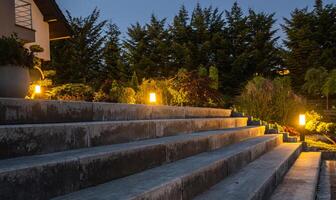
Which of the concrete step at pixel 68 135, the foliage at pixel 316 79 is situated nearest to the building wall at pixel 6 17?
the concrete step at pixel 68 135

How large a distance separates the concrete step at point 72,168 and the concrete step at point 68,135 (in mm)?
86

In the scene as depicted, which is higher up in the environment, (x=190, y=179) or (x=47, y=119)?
(x=47, y=119)

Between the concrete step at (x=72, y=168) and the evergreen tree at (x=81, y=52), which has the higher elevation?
the evergreen tree at (x=81, y=52)

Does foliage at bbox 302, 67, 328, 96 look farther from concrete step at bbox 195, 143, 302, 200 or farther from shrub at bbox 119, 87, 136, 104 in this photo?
concrete step at bbox 195, 143, 302, 200

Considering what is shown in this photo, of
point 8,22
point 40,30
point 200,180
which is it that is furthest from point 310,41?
point 200,180

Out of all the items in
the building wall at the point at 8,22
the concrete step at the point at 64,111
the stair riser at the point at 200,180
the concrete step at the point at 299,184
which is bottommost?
the concrete step at the point at 299,184

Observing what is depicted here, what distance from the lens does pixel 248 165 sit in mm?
4020

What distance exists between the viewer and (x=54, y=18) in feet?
52.1

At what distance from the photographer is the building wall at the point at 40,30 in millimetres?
15378

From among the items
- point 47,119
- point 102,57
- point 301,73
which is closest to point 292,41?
point 301,73

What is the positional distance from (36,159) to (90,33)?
1075 inches

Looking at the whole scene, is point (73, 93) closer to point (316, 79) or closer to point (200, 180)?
point (200, 180)

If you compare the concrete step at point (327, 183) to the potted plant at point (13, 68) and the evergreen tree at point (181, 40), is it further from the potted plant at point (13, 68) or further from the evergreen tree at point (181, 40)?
the evergreen tree at point (181, 40)

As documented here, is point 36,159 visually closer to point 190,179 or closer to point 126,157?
point 126,157
